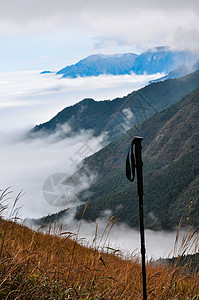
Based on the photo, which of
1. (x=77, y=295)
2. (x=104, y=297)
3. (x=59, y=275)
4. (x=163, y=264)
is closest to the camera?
(x=77, y=295)

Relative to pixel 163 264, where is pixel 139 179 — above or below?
above

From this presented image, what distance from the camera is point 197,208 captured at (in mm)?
193250

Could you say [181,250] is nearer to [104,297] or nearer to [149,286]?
[149,286]

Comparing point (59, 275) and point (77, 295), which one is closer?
point (77, 295)

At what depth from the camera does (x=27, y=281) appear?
133 inches

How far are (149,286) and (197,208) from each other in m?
204

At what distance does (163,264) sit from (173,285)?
1926 mm

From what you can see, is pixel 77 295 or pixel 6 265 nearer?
pixel 77 295

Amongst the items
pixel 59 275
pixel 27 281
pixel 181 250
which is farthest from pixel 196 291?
pixel 27 281

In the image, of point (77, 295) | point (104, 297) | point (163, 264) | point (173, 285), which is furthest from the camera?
point (163, 264)

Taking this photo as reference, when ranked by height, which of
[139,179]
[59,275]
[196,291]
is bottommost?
[196,291]

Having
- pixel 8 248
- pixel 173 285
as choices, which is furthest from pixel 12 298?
pixel 173 285

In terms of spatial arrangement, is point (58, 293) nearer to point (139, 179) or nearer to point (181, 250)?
point (139, 179)

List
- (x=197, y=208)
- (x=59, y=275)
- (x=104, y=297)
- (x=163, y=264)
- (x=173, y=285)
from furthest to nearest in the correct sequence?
(x=197, y=208), (x=163, y=264), (x=173, y=285), (x=59, y=275), (x=104, y=297)
